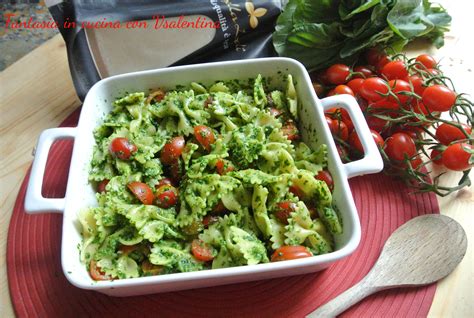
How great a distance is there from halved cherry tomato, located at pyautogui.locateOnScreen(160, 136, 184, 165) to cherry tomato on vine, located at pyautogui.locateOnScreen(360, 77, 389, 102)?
A: 952 millimetres

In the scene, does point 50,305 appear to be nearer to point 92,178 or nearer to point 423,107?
point 92,178

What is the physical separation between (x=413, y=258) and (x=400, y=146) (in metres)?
0.56

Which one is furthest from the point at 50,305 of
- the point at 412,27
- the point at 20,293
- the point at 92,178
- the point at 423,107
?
the point at 412,27

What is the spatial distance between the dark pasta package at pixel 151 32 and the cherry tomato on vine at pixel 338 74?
433mm

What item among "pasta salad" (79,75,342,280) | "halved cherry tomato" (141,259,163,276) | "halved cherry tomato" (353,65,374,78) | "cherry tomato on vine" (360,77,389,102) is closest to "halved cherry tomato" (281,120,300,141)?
"pasta salad" (79,75,342,280)

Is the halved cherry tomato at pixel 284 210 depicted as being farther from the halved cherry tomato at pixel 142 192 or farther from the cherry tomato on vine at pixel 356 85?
the cherry tomato on vine at pixel 356 85

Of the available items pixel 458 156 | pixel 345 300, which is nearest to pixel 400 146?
pixel 458 156

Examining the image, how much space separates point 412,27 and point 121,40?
5.29 ft

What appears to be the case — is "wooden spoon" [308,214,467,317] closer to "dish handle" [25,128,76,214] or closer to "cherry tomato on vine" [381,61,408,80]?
"cherry tomato on vine" [381,61,408,80]

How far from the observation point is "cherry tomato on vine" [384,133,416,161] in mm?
2070

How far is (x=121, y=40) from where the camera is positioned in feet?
7.88

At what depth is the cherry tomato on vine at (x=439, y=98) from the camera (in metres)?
2.03

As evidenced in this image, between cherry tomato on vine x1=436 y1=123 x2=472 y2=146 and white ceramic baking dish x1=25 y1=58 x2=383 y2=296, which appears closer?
white ceramic baking dish x1=25 y1=58 x2=383 y2=296

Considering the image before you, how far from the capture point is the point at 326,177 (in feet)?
5.83
